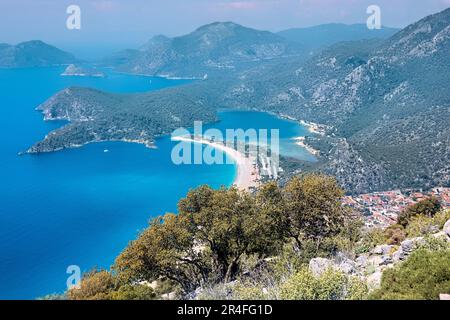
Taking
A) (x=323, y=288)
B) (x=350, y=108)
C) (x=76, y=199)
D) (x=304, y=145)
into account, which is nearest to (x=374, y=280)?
(x=323, y=288)

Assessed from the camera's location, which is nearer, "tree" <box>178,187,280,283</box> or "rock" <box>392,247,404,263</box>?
"rock" <box>392,247,404,263</box>

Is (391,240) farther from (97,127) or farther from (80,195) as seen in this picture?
(97,127)

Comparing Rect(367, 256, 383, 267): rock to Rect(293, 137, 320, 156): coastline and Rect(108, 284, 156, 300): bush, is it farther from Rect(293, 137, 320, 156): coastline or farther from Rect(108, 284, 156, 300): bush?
Rect(293, 137, 320, 156): coastline

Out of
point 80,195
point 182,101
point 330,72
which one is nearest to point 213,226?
point 80,195

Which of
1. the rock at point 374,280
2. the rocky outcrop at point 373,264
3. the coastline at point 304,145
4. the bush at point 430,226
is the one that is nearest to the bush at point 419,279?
the rock at point 374,280

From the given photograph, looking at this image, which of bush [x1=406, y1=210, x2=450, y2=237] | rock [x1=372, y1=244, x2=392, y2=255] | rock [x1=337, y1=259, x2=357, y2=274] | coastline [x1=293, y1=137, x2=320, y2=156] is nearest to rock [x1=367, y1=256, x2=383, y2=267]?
rock [x1=372, y1=244, x2=392, y2=255]

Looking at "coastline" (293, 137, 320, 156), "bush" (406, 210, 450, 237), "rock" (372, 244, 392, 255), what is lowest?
"rock" (372, 244, 392, 255)
